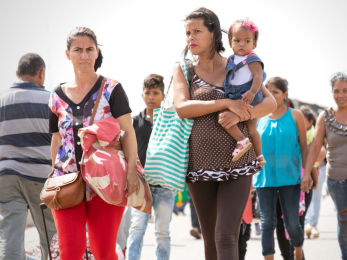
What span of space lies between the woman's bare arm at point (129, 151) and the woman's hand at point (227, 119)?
803mm

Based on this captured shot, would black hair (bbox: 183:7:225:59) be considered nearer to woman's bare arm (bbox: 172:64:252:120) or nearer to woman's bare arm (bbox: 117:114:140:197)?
woman's bare arm (bbox: 172:64:252:120)

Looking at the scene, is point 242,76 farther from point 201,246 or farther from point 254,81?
point 201,246

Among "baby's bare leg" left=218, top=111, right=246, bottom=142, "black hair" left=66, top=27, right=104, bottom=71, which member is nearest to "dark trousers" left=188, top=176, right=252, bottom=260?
"baby's bare leg" left=218, top=111, right=246, bottom=142

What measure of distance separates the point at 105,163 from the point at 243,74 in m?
1.36

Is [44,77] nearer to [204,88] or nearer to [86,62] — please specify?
[86,62]

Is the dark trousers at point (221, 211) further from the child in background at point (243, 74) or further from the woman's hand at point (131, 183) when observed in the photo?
the woman's hand at point (131, 183)

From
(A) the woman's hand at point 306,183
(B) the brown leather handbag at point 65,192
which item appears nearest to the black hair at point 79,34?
(B) the brown leather handbag at point 65,192

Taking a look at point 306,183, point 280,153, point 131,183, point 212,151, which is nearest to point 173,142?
point 212,151

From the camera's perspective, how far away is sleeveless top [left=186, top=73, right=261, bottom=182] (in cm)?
389

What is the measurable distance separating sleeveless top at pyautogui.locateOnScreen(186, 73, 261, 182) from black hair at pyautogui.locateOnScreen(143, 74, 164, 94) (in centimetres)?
250

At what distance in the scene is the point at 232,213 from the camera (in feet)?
12.5

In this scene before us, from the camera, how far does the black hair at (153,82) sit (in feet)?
21.3

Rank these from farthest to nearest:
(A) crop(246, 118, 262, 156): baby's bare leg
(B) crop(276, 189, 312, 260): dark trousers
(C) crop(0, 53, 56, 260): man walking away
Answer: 1. (B) crop(276, 189, 312, 260): dark trousers
2. (C) crop(0, 53, 56, 260): man walking away
3. (A) crop(246, 118, 262, 156): baby's bare leg

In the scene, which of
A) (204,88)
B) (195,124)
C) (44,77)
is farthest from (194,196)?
(44,77)
